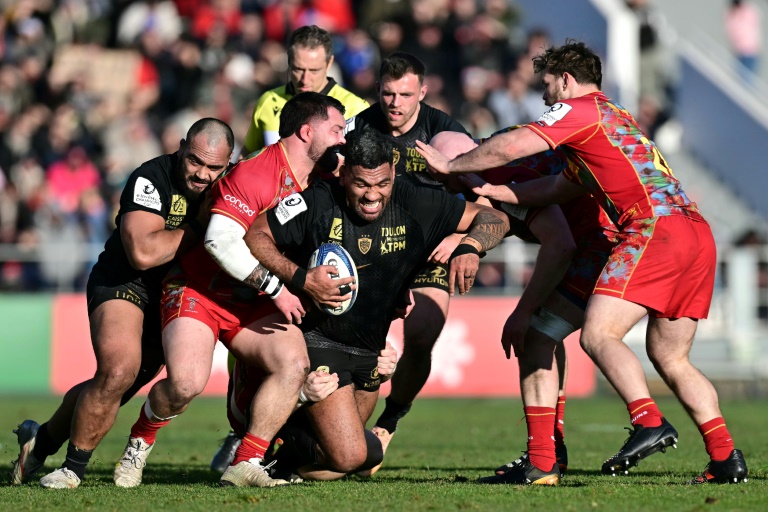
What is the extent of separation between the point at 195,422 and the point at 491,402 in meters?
5.02

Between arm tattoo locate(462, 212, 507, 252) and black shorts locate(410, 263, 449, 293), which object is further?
black shorts locate(410, 263, 449, 293)

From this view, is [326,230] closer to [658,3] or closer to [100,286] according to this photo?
[100,286]

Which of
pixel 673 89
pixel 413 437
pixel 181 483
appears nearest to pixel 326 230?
pixel 181 483

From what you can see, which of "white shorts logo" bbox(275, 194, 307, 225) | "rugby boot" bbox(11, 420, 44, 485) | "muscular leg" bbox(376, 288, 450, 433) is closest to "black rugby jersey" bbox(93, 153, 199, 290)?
"white shorts logo" bbox(275, 194, 307, 225)

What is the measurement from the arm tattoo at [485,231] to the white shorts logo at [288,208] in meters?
1.14

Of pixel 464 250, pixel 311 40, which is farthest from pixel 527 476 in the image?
pixel 311 40

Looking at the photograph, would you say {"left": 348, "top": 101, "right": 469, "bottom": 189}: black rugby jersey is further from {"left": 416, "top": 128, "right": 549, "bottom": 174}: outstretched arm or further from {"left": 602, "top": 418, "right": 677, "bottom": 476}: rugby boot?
{"left": 602, "top": 418, "right": 677, "bottom": 476}: rugby boot

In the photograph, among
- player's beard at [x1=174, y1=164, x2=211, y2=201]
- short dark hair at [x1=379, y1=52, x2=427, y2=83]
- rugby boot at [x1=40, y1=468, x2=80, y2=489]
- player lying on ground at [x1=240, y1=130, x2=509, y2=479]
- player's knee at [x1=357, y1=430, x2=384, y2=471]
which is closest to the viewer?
player lying on ground at [x1=240, y1=130, x2=509, y2=479]

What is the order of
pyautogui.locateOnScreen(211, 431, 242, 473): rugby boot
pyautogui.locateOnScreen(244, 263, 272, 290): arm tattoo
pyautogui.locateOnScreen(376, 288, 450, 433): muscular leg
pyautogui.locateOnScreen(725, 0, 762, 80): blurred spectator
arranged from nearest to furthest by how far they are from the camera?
pyautogui.locateOnScreen(244, 263, 272, 290): arm tattoo → pyautogui.locateOnScreen(376, 288, 450, 433): muscular leg → pyautogui.locateOnScreen(211, 431, 242, 473): rugby boot → pyautogui.locateOnScreen(725, 0, 762, 80): blurred spectator

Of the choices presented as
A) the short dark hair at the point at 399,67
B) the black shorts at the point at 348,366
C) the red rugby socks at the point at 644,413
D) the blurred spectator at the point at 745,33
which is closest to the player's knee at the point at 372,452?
the black shorts at the point at 348,366

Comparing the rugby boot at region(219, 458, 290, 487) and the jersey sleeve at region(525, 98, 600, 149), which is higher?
the jersey sleeve at region(525, 98, 600, 149)

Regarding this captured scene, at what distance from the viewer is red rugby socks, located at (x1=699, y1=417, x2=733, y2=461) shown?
8297mm

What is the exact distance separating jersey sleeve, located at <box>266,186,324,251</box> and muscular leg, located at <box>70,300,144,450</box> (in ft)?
4.04

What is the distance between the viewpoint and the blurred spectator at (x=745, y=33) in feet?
75.7
